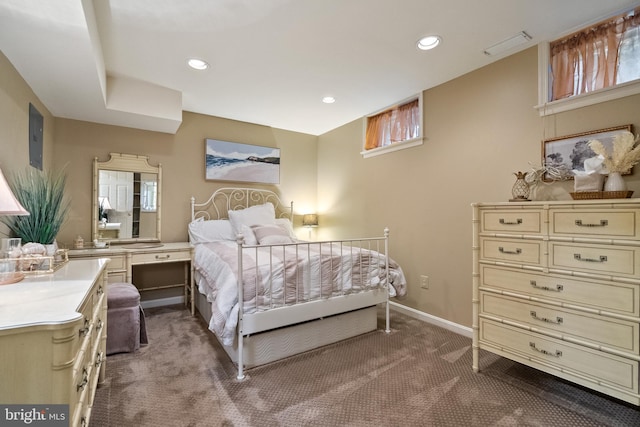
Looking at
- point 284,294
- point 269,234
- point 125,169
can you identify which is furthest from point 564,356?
point 125,169

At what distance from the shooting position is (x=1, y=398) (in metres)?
0.82

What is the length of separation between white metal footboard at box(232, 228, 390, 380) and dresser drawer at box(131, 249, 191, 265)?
861 mm

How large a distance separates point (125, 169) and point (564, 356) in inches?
164

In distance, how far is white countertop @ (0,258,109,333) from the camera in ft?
2.79

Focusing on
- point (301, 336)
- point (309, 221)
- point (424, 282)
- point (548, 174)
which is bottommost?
point (301, 336)

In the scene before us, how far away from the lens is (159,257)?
3.01m

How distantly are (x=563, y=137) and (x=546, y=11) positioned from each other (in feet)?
2.74

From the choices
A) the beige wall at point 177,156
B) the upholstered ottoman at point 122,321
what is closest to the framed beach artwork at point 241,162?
the beige wall at point 177,156

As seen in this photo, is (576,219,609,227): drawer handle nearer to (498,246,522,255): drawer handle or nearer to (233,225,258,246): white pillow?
(498,246,522,255): drawer handle

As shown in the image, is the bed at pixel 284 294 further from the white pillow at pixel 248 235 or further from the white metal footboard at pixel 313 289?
the white pillow at pixel 248 235

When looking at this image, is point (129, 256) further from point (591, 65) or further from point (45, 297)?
point (591, 65)

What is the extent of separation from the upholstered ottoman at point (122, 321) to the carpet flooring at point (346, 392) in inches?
3.6

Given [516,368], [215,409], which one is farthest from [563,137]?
[215,409]

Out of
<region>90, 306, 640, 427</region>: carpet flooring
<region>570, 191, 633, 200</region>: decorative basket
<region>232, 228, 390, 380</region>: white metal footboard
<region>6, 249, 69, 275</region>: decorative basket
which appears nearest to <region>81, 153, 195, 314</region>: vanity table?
<region>90, 306, 640, 427</region>: carpet flooring
